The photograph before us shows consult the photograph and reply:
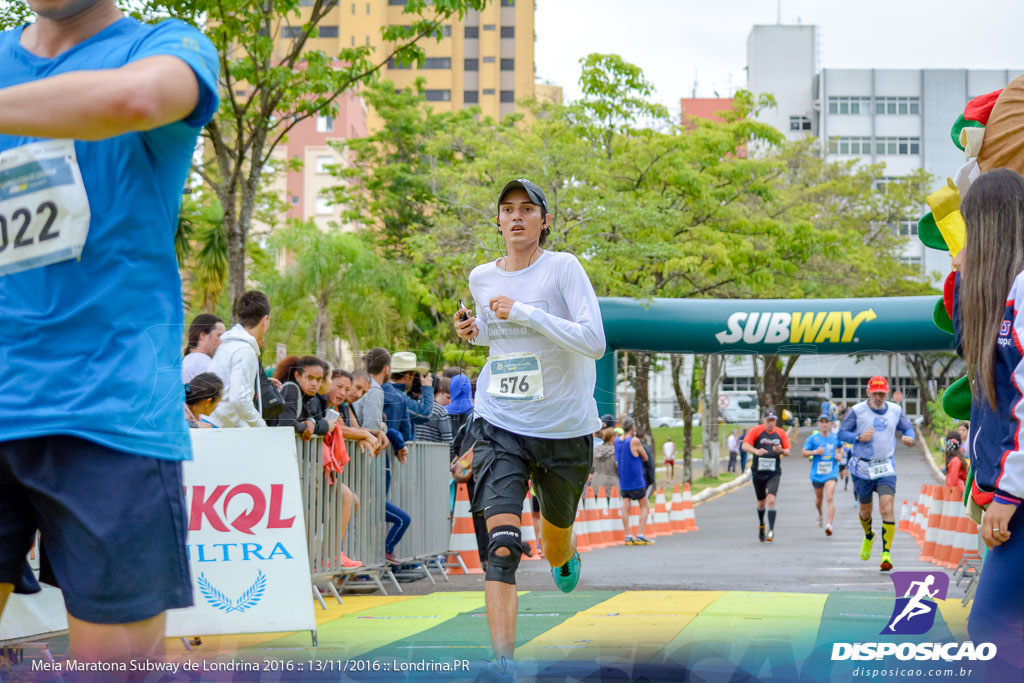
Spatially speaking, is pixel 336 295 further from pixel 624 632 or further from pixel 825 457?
pixel 624 632

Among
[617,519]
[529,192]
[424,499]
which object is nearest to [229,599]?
[529,192]

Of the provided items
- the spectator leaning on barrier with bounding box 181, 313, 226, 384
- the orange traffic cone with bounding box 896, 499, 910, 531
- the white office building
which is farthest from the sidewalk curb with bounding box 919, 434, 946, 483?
the white office building

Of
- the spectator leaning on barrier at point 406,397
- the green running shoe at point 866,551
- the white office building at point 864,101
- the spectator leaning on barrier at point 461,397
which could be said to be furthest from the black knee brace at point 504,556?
the white office building at point 864,101

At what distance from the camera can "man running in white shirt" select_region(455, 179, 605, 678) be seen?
4.81m

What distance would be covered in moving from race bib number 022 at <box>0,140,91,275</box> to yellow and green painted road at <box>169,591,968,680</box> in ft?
6.39

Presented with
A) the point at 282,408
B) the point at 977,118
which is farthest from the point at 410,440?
the point at 977,118

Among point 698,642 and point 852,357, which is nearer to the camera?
point 698,642

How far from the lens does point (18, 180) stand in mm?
2113

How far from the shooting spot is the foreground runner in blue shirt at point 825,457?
1752 centimetres

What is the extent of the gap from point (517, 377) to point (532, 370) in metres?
0.07

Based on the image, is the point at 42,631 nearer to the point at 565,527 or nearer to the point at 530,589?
the point at 565,527

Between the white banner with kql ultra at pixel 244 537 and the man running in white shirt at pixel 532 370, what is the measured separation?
1.70 m

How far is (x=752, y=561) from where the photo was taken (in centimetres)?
1305

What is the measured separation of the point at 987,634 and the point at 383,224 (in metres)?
28.4
